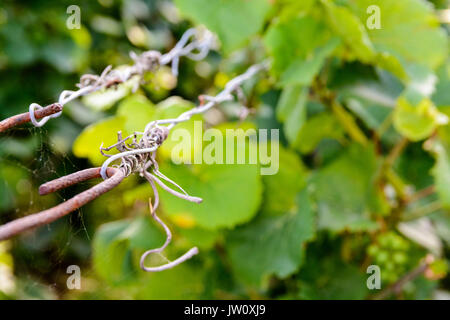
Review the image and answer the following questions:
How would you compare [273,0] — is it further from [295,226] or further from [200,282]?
[200,282]

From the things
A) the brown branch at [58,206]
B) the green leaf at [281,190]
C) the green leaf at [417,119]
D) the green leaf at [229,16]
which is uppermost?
the green leaf at [229,16]

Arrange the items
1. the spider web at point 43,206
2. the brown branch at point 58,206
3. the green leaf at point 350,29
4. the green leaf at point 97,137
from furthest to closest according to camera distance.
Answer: the green leaf at point 97,137 → the green leaf at point 350,29 → the spider web at point 43,206 → the brown branch at point 58,206

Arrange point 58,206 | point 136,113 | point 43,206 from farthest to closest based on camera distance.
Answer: point 136,113
point 43,206
point 58,206

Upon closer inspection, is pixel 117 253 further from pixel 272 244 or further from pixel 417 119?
pixel 417 119

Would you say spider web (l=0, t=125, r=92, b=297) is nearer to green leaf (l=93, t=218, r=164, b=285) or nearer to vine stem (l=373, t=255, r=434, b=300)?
green leaf (l=93, t=218, r=164, b=285)

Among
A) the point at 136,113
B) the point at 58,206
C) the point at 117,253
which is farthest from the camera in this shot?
the point at 117,253

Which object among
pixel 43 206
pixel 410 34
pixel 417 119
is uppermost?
pixel 410 34

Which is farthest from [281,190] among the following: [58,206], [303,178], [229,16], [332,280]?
[58,206]

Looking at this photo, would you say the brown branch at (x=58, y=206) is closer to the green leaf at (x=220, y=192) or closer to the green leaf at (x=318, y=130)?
the green leaf at (x=220, y=192)

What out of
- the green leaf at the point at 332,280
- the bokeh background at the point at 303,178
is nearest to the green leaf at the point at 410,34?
the bokeh background at the point at 303,178
